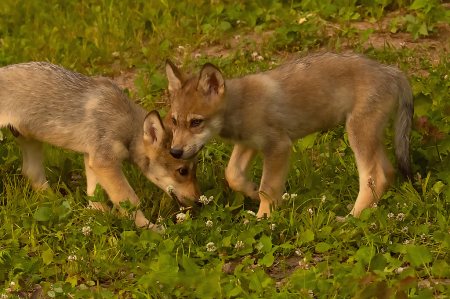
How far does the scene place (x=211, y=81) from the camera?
4.81 meters

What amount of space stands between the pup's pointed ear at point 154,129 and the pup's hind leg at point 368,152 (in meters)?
1.57

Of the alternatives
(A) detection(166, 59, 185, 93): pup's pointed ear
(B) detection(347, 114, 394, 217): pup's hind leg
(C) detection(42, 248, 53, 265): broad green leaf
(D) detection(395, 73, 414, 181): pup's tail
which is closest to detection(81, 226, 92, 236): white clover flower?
(C) detection(42, 248, 53, 265): broad green leaf

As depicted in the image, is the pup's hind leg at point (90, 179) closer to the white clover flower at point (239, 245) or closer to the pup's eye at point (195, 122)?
the pup's eye at point (195, 122)

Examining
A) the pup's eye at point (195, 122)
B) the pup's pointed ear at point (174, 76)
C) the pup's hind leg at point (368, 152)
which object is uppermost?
the pup's pointed ear at point (174, 76)

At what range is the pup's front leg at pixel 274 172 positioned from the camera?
16.0 feet

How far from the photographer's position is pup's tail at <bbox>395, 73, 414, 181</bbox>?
4.96 metres

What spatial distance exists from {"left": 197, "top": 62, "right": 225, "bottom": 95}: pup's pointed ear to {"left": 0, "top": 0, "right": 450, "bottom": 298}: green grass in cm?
87

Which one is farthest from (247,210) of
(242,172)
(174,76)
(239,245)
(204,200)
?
(174,76)

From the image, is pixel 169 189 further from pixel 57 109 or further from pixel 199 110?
pixel 57 109

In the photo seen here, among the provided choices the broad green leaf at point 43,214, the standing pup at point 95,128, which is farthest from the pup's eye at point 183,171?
the broad green leaf at point 43,214

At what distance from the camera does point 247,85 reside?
A: 5.10m

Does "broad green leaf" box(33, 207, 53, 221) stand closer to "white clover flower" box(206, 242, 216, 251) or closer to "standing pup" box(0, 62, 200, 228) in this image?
"standing pup" box(0, 62, 200, 228)

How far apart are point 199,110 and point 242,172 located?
30.3 inches

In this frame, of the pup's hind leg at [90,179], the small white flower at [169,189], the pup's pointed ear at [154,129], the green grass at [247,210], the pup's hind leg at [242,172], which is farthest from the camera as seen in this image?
the pup's hind leg at [90,179]
